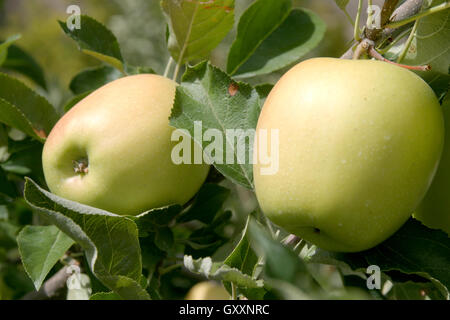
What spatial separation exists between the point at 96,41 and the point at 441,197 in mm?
445

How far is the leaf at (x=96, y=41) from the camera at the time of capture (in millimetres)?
646

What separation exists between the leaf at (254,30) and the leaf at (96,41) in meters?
0.15

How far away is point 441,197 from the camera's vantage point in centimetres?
49

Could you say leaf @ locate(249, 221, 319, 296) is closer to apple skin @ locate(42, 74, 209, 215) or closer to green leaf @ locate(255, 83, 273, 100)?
apple skin @ locate(42, 74, 209, 215)

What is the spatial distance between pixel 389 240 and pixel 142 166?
0.23 meters

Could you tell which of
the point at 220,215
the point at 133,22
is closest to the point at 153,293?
the point at 220,215

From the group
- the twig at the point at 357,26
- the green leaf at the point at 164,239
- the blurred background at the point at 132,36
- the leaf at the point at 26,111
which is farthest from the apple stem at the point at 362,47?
the blurred background at the point at 132,36

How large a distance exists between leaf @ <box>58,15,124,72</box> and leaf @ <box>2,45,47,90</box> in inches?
12.8

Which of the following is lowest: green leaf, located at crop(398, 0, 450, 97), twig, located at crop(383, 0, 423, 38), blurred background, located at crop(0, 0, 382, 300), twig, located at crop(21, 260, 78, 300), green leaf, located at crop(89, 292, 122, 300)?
blurred background, located at crop(0, 0, 382, 300)

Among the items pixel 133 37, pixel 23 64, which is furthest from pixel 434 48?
pixel 133 37

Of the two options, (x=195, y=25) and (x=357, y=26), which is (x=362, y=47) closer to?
(x=357, y=26)

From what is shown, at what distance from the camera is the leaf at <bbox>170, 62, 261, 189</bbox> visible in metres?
0.50

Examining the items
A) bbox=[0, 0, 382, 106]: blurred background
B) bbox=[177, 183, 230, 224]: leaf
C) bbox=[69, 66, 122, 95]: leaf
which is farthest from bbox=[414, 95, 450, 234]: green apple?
bbox=[0, 0, 382, 106]: blurred background

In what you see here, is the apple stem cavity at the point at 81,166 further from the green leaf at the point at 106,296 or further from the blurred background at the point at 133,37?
the blurred background at the point at 133,37
